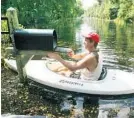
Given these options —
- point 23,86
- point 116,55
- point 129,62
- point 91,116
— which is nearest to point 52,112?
point 91,116

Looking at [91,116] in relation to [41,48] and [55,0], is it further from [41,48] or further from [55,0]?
[55,0]

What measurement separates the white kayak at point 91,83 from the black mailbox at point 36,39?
1.02 metres

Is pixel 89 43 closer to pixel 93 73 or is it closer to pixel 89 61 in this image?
pixel 89 61

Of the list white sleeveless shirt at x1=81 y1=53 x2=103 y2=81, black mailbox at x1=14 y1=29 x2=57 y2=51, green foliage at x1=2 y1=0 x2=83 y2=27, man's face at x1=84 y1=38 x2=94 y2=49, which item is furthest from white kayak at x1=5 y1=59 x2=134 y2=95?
green foliage at x1=2 y1=0 x2=83 y2=27

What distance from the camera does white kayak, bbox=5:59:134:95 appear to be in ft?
24.7

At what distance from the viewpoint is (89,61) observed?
25.0 feet

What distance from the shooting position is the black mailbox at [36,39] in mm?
7246

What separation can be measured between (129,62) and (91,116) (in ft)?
20.6

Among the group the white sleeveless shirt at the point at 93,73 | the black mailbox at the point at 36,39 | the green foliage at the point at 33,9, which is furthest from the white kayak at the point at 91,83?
the green foliage at the point at 33,9

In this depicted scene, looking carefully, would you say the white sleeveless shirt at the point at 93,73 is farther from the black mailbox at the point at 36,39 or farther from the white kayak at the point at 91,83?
the black mailbox at the point at 36,39

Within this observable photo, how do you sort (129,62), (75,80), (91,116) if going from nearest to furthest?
(91,116) → (75,80) → (129,62)

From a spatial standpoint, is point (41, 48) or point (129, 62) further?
point (129, 62)

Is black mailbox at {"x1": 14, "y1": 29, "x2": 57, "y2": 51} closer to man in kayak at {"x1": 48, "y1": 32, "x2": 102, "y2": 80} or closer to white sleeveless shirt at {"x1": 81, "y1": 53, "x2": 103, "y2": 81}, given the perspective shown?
man in kayak at {"x1": 48, "y1": 32, "x2": 102, "y2": 80}

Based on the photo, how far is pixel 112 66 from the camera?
38.0ft
